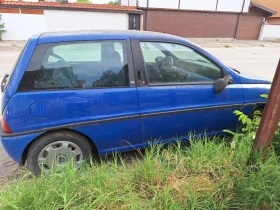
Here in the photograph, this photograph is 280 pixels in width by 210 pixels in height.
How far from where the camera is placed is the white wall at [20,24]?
51.7 ft

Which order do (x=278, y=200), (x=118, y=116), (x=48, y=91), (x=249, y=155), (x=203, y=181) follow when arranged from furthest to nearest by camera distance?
(x=118, y=116) → (x=48, y=91) → (x=249, y=155) → (x=203, y=181) → (x=278, y=200)

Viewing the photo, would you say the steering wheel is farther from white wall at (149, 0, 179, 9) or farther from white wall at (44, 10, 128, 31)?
white wall at (149, 0, 179, 9)

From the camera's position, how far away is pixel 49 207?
1.64 meters

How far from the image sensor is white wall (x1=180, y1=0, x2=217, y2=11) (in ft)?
70.1

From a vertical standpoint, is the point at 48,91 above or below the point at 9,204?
above

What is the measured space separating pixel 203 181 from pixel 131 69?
55.5 inches

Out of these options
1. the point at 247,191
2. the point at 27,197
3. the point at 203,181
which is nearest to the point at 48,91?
the point at 27,197

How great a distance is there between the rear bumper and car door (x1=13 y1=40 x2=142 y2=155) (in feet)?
0.31

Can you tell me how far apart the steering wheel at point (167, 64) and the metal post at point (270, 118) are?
1.28 m

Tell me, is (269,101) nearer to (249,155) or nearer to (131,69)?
(249,155)

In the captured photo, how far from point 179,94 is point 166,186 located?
117cm

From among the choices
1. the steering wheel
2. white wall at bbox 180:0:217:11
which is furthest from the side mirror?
white wall at bbox 180:0:217:11

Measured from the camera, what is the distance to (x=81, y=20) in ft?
58.9

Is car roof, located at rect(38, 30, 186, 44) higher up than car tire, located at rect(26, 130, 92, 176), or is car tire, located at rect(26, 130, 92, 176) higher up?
car roof, located at rect(38, 30, 186, 44)
